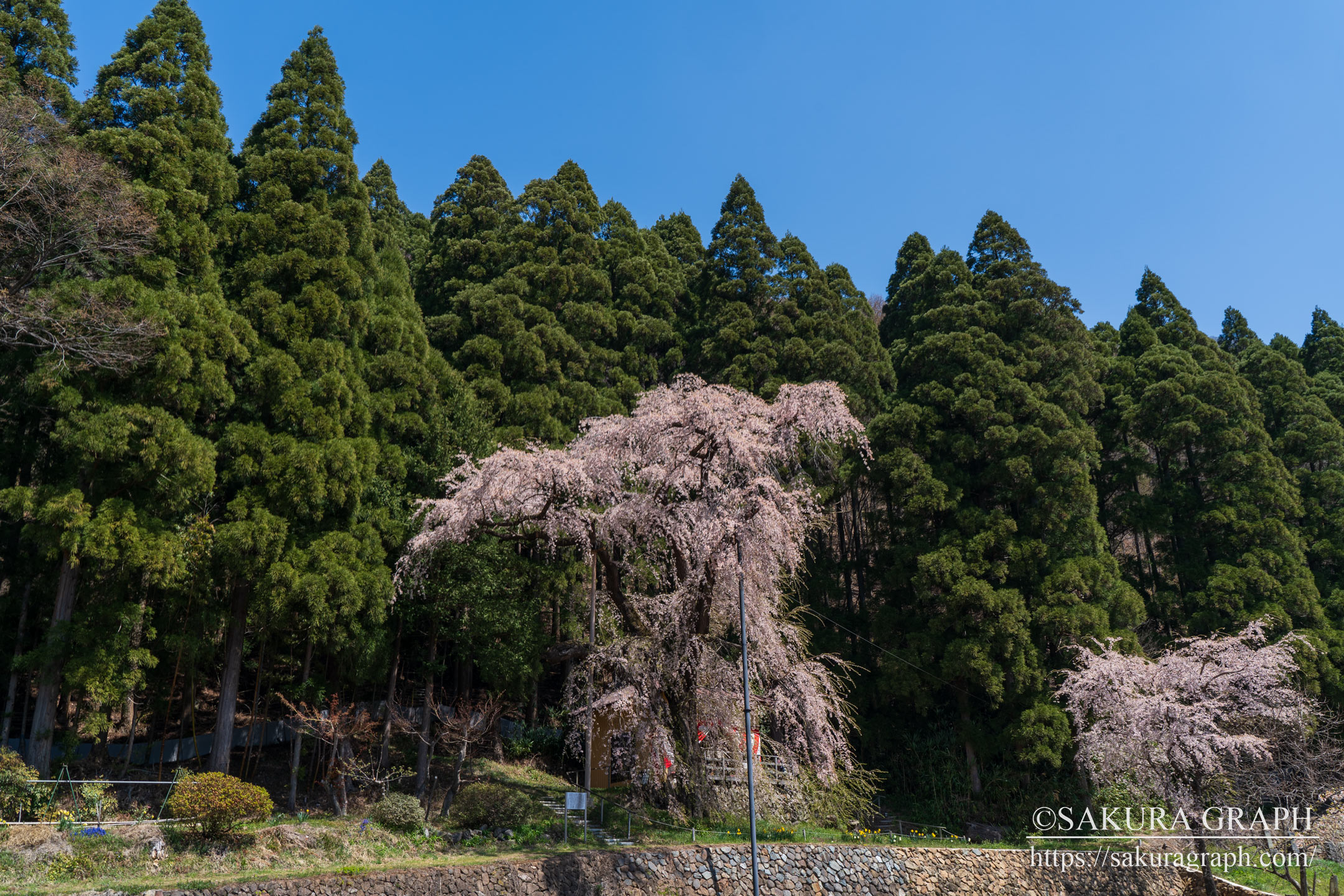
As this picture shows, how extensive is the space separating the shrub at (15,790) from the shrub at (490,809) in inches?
258

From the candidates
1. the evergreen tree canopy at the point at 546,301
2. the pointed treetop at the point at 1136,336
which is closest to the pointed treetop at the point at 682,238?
the evergreen tree canopy at the point at 546,301

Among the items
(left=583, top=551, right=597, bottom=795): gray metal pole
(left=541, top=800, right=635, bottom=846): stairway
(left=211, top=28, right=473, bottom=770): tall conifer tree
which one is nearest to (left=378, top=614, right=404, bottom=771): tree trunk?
(left=211, top=28, right=473, bottom=770): tall conifer tree

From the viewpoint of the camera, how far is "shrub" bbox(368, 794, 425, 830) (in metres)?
14.1

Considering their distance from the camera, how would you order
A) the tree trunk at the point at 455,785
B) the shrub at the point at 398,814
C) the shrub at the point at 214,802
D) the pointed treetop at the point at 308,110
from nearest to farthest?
the shrub at the point at 214,802 < the shrub at the point at 398,814 < the tree trunk at the point at 455,785 < the pointed treetop at the point at 308,110

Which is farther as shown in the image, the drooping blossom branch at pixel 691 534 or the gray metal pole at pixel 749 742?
the drooping blossom branch at pixel 691 534

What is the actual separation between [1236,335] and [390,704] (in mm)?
35717

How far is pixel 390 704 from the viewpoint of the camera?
58.5 ft

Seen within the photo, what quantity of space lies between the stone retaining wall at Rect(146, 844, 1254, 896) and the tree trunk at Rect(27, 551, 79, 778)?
5.99 m

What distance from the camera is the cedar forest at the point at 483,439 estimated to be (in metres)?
15.5

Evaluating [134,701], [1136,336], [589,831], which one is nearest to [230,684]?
[134,701]

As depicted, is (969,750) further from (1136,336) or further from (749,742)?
(1136,336)

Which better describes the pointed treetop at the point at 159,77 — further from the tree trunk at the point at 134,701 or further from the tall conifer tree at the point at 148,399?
the tree trunk at the point at 134,701

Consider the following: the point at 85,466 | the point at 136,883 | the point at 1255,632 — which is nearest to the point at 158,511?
the point at 85,466

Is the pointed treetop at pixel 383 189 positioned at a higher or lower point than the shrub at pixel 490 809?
higher
